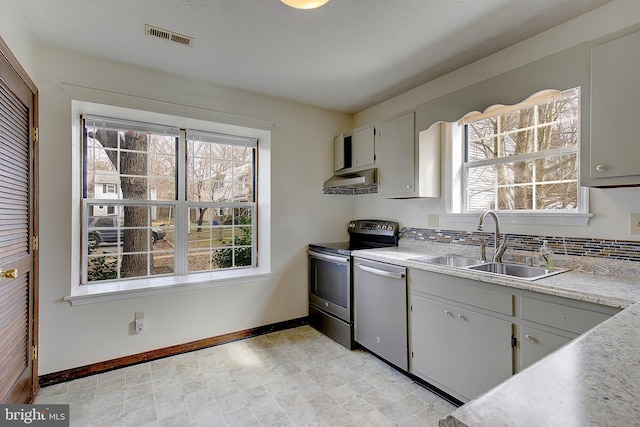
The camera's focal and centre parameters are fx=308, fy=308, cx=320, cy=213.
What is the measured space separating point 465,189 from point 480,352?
1.39m

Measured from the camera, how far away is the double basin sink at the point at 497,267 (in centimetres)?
198

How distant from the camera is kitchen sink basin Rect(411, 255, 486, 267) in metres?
2.38

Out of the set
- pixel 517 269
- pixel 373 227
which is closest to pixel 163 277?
pixel 373 227

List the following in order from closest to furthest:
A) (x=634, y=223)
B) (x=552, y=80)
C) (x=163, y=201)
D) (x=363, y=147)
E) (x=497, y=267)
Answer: (x=634, y=223) < (x=552, y=80) < (x=497, y=267) < (x=163, y=201) < (x=363, y=147)

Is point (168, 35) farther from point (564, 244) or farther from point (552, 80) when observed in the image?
point (564, 244)

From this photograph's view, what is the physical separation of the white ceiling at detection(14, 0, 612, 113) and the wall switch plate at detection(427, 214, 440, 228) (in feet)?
4.10

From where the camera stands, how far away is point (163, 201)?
2908 millimetres

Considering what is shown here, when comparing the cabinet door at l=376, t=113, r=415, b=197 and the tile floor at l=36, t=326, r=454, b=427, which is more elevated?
the cabinet door at l=376, t=113, r=415, b=197

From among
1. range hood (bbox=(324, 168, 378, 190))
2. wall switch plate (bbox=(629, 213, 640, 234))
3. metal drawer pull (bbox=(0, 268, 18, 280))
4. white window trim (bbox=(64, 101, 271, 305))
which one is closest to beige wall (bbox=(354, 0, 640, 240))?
wall switch plate (bbox=(629, 213, 640, 234))

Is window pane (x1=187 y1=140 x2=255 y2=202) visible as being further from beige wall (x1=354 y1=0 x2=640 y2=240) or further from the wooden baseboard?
beige wall (x1=354 y1=0 x2=640 y2=240)

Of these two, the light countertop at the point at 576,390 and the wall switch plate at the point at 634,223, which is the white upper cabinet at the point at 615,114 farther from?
the light countertop at the point at 576,390

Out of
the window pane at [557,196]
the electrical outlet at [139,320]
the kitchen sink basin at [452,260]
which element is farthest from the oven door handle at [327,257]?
the electrical outlet at [139,320]

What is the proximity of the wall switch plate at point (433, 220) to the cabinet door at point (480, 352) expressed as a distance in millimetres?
1012

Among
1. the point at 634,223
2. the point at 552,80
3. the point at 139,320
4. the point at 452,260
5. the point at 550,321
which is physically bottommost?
the point at 139,320
